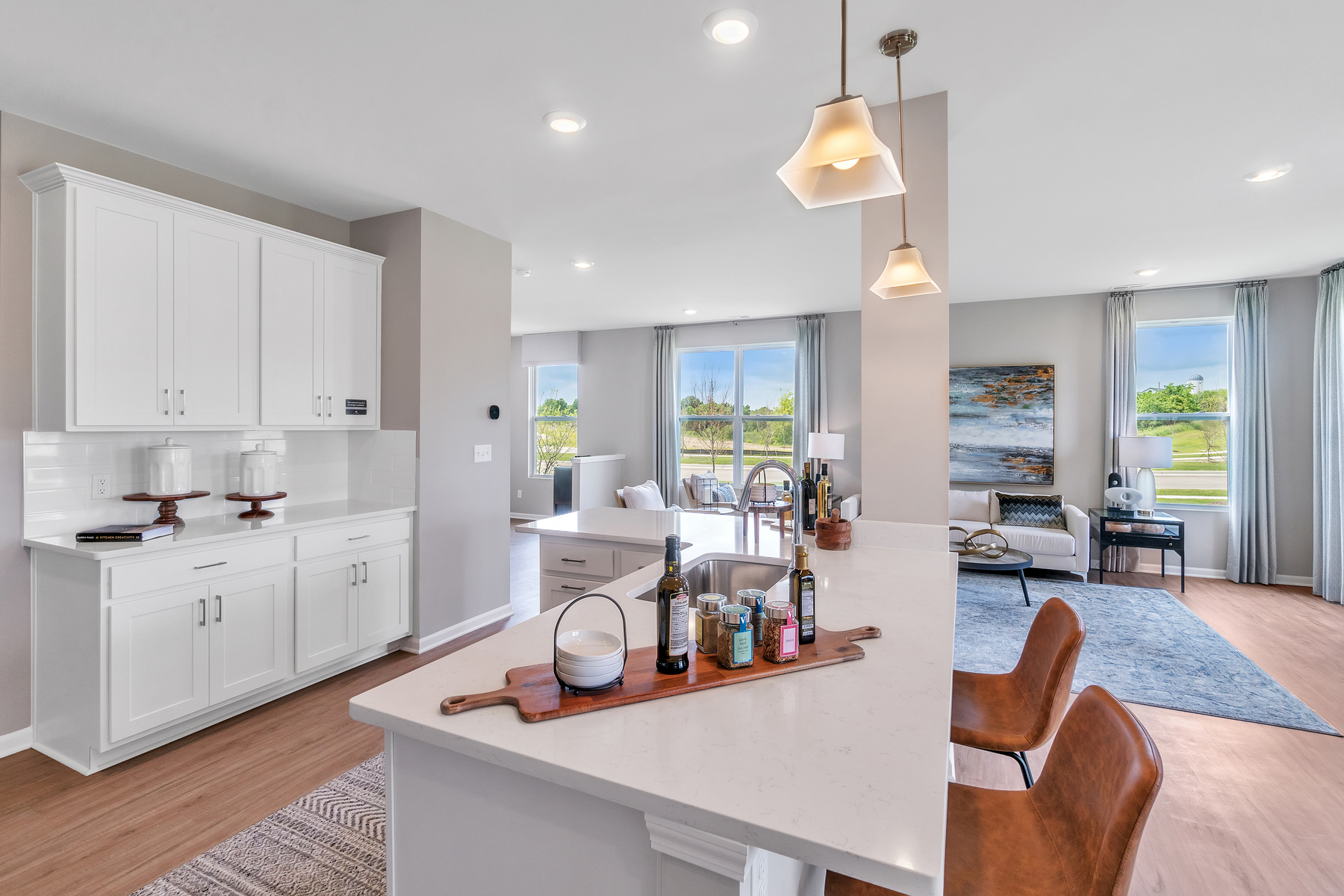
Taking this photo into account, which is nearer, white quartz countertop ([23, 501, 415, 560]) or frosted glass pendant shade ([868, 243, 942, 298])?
frosted glass pendant shade ([868, 243, 942, 298])

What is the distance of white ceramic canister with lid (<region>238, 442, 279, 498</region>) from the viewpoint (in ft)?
10.2

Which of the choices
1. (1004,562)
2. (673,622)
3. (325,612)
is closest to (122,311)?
(325,612)

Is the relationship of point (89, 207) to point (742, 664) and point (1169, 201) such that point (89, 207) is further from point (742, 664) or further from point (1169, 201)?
point (1169, 201)

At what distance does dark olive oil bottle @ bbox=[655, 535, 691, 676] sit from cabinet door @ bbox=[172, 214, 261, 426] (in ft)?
A: 8.97

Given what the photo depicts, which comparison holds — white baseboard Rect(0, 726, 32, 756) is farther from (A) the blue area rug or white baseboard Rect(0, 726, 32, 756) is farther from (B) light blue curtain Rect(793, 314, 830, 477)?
(B) light blue curtain Rect(793, 314, 830, 477)

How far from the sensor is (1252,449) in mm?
5324

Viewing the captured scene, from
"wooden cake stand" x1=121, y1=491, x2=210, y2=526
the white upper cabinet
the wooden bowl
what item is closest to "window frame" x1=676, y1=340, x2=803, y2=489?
the white upper cabinet

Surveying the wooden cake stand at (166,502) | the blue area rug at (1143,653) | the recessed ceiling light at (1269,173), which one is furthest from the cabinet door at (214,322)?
the recessed ceiling light at (1269,173)

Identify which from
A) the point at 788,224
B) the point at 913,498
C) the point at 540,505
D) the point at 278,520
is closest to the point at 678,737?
the point at 913,498

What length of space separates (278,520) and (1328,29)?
459 cm

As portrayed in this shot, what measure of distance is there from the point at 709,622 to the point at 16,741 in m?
3.15

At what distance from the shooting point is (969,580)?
5566 mm

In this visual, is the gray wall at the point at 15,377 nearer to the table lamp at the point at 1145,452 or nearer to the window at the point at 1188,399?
the table lamp at the point at 1145,452

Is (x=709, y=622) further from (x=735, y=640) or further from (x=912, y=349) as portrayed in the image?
(x=912, y=349)
